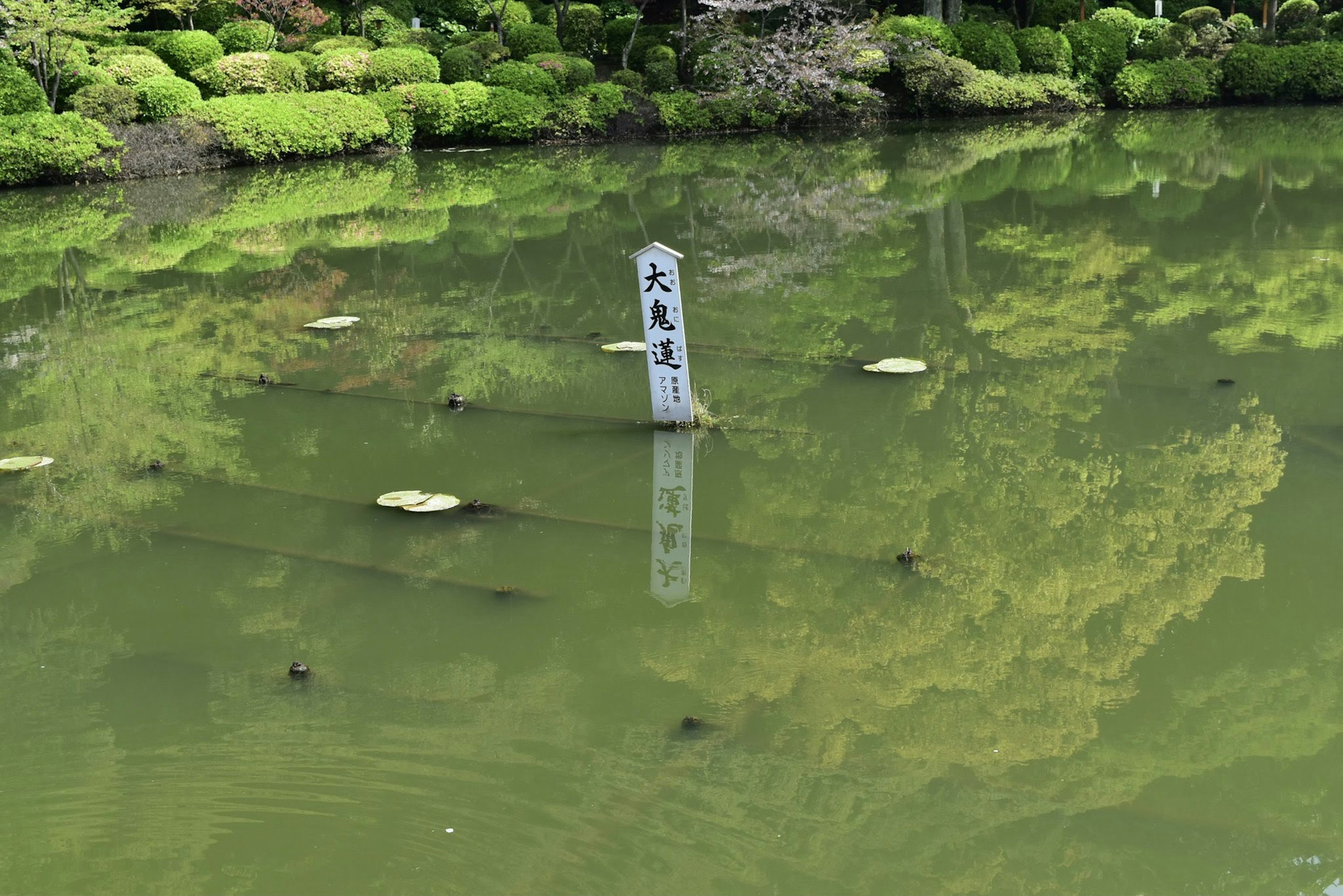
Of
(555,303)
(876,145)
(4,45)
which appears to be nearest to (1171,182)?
(876,145)

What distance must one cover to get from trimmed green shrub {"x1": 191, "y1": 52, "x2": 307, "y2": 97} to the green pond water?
10524 millimetres

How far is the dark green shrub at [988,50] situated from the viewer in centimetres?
2112

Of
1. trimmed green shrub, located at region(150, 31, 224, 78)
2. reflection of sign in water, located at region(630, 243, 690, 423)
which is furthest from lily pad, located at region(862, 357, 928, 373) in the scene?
trimmed green shrub, located at region(150, 31, 224, 78)

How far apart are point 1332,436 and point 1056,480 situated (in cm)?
142

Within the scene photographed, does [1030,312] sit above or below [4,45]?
below

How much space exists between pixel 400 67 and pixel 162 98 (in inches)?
152

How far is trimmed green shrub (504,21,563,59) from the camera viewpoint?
2181 centimetres

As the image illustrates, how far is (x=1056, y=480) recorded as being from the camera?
17.6 ft

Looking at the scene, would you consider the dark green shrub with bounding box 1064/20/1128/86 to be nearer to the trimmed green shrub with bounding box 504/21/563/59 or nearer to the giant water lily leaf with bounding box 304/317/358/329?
the trimmed green shrub with bounding box 504/21/563/59

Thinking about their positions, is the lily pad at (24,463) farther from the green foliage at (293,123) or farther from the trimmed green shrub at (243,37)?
the trimmed green shrub at (243,37)

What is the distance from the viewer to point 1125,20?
23.6 m

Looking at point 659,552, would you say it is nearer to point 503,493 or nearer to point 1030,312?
point 503,493

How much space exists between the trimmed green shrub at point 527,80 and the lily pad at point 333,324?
476 inches

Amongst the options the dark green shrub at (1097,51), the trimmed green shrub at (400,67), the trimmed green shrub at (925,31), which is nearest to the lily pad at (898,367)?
the trimmed green shrub at (400,67)
